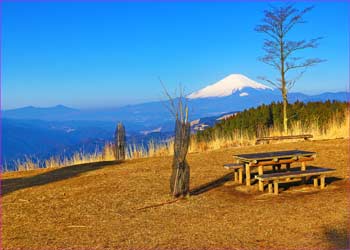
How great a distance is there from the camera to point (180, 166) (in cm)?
741

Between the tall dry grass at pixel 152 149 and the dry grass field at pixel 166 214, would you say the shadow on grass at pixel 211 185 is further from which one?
the tall dry grass at pixel 152 149

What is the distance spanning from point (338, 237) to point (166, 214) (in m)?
2.52

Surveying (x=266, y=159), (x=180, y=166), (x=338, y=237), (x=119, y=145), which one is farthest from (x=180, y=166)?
(x=119, y=145)

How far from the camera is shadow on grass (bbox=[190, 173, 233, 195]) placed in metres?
7.90

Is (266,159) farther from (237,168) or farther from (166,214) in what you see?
(166,214)

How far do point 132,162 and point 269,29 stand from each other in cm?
797

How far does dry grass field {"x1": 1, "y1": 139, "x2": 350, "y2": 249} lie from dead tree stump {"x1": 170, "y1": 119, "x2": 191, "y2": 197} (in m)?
0.21

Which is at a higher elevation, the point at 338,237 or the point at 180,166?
the point at 180,166

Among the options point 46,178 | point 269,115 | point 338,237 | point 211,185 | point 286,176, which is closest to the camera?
point 338,237

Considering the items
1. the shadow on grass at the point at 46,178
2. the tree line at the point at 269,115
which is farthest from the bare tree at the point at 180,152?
the tree line at the point at 269,115

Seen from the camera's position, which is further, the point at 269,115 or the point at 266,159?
the point at 269,115

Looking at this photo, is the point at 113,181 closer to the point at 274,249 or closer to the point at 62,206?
the point at 62,206

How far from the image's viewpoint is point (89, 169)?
36.9 ft

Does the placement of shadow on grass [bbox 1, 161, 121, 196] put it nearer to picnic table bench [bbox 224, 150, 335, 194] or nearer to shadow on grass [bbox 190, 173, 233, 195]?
shadow on grass [bbox 190, 173, 233, 195]
